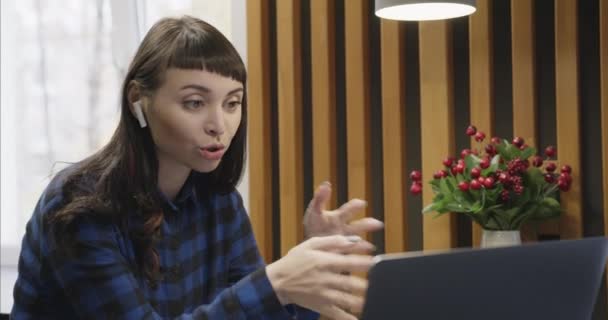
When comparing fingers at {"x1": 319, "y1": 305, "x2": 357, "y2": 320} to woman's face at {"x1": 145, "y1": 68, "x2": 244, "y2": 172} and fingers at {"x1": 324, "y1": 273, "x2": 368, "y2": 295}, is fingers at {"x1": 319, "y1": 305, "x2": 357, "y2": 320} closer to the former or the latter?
fingers at {"x1": 324, "y1": 273, "x2": 368, "y2": 295}

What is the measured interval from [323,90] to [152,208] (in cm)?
193

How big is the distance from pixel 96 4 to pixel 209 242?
104 inches

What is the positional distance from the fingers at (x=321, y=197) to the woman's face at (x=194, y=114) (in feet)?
0.61

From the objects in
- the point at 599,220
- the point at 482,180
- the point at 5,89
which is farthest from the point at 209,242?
the point at 5,89

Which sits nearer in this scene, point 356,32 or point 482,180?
point 482,180

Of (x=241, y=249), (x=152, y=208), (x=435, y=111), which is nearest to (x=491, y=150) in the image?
(x=435, y=111)

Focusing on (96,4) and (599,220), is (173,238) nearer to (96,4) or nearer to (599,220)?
(599,220)

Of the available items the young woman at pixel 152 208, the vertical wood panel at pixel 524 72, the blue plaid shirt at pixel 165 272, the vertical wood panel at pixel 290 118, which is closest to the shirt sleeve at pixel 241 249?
the blue plaid shirt at pixel 165 272

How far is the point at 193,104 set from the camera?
1.36 meters

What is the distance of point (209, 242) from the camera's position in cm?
162

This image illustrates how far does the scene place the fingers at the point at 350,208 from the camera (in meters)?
1.29

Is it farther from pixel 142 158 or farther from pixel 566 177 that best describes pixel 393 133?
pixel 142 158

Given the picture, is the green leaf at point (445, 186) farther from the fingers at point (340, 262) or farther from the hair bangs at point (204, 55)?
the fingers at point (340, 262)

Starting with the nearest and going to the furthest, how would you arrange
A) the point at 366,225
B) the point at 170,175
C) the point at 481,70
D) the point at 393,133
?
the point at 366,225 < the point at 170,175 < the point at 481,70 < the point at 393,133
